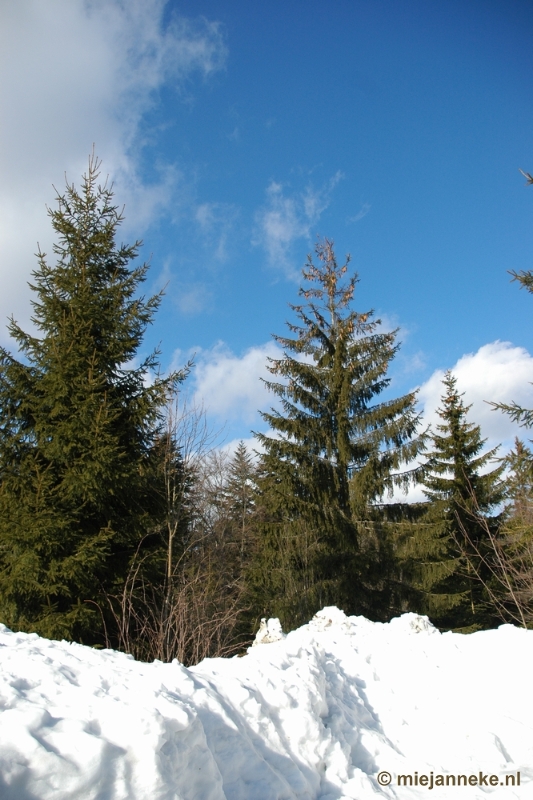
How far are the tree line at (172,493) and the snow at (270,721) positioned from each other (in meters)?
2.78

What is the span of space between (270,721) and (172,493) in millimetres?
6830

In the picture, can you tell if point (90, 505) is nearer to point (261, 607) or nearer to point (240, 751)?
point (240, 751)

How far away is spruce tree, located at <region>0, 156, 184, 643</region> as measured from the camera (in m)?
7.88

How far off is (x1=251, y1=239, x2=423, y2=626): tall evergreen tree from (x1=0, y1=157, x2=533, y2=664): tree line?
0.05 m

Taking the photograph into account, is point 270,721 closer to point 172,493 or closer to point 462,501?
point 172,493

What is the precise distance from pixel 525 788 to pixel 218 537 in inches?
507

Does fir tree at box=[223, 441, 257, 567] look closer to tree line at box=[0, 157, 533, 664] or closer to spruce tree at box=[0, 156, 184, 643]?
tree line at box=[0, 157, 533, 664]

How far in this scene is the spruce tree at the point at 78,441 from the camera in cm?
788

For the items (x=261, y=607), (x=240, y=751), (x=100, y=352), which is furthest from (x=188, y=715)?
(x=261, y=607)

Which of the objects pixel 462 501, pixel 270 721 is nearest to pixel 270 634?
pixel 270 721

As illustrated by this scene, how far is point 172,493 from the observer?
34.0 feet

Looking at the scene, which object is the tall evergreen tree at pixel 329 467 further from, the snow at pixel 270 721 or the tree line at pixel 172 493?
the snow at pixel 270 721

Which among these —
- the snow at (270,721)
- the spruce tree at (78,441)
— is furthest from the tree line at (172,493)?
the snow at (270,721)

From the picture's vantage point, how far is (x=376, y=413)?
49.8 ft
